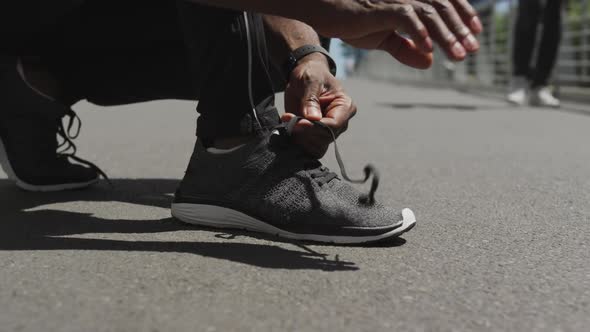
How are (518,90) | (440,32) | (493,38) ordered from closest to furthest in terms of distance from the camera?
(440,32)
(518,90)
(493,38)

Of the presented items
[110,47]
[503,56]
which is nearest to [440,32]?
[110,47]

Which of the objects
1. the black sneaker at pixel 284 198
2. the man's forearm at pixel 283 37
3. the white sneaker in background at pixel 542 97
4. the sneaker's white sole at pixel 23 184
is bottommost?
the white sneaker in background at pixel 542 97

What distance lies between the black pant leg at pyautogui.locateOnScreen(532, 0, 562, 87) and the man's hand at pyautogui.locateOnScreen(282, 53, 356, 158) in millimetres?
5511

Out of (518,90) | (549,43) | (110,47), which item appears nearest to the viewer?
(110,47)

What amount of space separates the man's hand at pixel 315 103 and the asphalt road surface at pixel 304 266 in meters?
0.23

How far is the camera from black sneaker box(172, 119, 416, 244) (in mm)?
1669

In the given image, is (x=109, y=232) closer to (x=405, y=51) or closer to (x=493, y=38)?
(x=405, y=51)

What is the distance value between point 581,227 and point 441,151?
1852mm

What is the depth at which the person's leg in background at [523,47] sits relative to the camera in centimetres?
698

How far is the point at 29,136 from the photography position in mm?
2295

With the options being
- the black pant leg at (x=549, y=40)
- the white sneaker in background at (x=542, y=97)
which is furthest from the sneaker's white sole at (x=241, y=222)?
the white sneaker in background at (x=542, y=97)

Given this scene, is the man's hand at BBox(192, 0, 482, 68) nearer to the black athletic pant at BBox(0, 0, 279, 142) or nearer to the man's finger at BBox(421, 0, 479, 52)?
the man's finger at BBox(421, 0, 479, 52)

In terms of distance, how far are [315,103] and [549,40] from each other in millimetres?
5694

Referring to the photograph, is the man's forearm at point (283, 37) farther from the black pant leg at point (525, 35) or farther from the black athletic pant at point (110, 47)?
the black pant leg at point (525, 35)
